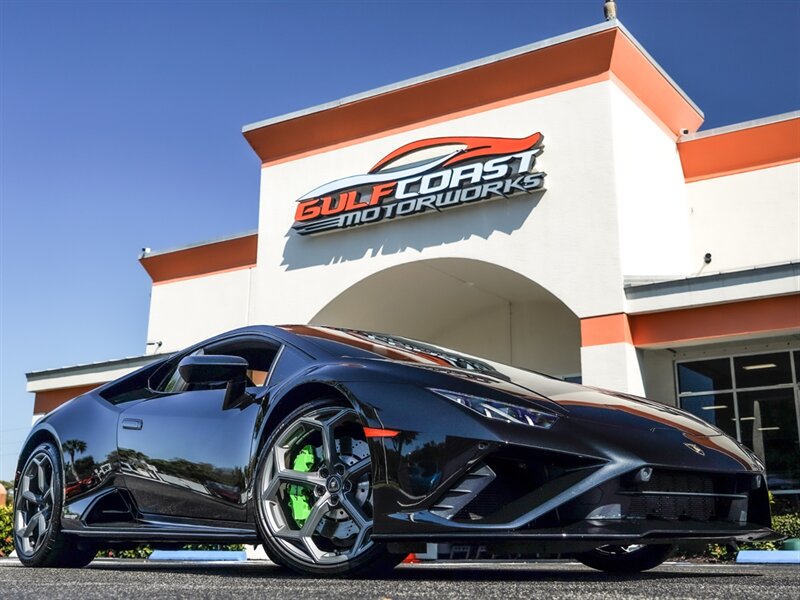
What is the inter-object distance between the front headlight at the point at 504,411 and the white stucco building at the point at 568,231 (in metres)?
9.67

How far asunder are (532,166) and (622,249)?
203 cm

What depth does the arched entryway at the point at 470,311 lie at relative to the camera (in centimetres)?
1559

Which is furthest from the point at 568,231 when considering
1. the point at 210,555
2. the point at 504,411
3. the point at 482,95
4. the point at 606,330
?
the point at 504,411

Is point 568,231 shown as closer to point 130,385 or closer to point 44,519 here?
point 130,385

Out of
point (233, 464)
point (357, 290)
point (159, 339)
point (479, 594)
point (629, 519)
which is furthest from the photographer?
point (159, 339)

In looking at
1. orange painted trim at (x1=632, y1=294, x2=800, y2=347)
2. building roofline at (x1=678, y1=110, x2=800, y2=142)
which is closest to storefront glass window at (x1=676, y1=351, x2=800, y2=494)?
orange painted trim at (x1=632, y1=294, x2=800, y2=347)

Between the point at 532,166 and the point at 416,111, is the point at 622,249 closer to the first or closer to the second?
the point at 532,166

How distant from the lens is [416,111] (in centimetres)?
1532

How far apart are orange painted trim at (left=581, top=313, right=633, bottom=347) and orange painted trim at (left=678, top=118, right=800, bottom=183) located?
4203 mm

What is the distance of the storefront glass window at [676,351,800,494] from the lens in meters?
13.2

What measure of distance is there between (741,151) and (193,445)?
13.4 meters

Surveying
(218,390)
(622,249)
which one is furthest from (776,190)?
(218,390)

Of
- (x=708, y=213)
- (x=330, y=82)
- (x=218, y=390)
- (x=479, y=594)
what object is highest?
(x=330, y=82)

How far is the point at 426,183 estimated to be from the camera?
1489 cm
